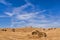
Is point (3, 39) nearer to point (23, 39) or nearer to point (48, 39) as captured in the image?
point (23, 39)

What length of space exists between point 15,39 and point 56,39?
5239 mm

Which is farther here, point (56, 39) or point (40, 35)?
point (40, 35)

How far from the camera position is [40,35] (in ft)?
65.2

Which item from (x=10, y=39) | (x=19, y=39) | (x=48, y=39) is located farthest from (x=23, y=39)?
(x=48, y=39)

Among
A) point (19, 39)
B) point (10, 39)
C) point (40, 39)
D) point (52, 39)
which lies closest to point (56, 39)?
point (52, 39)

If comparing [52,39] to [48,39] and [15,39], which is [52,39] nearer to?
[48,39]

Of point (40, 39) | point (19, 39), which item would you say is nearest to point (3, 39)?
point (19, 39)

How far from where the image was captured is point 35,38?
18875 mm

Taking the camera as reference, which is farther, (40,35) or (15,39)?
(40,35)

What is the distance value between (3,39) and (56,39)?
669 centimetres

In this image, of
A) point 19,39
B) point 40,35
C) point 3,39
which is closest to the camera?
point 3,39

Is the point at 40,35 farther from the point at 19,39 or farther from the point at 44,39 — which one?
the point at 19,39

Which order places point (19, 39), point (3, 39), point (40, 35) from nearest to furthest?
1. point (3, 39)
2. point (19, 39)
3. point (40, 35)

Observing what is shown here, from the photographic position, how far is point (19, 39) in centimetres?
1822
